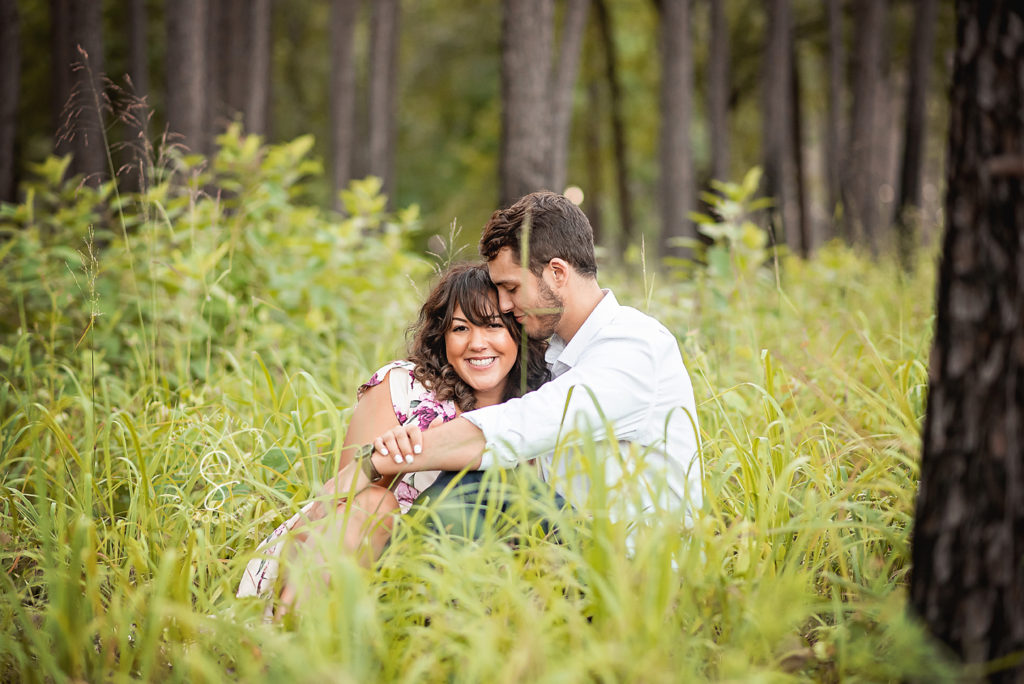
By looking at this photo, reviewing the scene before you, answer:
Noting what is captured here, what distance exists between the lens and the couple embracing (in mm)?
2389

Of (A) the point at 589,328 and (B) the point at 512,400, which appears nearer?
(B) the point at 512,400

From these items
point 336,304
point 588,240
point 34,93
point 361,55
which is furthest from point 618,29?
point 588,240

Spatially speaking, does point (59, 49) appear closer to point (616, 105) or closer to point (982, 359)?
point (616, 105)

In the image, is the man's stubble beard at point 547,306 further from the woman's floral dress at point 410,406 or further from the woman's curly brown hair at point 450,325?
the woman's floral dress at point 410,406

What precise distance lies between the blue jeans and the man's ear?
2.48ft

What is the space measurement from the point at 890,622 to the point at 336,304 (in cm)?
386

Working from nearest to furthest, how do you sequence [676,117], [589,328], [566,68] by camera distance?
[589,328] < [566,68] < [676,117]

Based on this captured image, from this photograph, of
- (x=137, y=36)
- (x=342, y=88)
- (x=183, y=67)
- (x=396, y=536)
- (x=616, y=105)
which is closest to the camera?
(x=396, y=536)

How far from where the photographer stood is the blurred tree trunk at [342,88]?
42.5 ft

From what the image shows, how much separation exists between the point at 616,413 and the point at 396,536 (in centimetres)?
77

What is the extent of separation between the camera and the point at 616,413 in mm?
2512

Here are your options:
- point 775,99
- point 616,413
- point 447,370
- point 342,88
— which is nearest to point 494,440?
point 616,413

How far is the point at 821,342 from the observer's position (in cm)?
406

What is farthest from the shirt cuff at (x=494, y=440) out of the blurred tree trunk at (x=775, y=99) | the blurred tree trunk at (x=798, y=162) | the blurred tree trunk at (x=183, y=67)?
the blurred tree trunk at (x=798, y=162)
